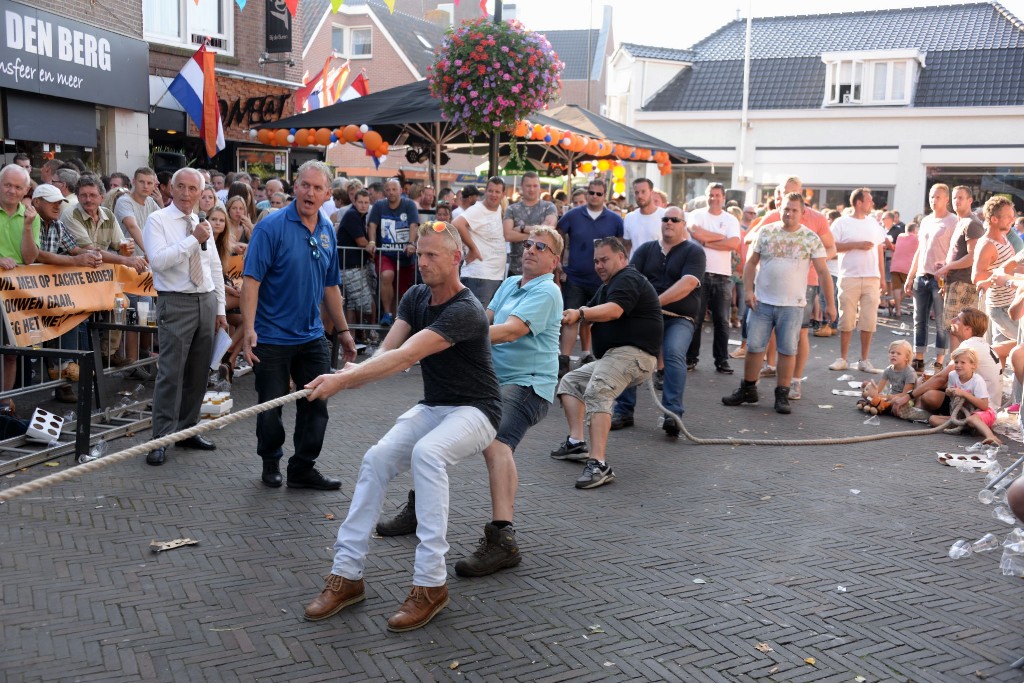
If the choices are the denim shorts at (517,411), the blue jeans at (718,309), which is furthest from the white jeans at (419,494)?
the blue jeans at (718,309)

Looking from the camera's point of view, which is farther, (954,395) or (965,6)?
(965,6)

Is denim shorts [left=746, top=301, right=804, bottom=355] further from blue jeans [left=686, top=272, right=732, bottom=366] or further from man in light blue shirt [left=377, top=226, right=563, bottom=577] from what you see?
man in light blue shirt [left=377, top=226, right=563, bottom=577]

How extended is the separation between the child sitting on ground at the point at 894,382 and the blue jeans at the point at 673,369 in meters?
2.20

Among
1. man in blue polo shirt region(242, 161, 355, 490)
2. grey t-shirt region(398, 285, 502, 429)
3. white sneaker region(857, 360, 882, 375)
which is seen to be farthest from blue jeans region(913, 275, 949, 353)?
grey t-shirt region(398, 285, 502, 429)

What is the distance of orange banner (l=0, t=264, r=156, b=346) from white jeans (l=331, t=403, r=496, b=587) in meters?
4.27

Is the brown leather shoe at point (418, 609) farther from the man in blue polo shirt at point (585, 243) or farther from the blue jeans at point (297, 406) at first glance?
the man in blue polo shirt at point (585, 243)

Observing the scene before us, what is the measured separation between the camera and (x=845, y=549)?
556 centimetres

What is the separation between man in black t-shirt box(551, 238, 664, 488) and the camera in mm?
6980

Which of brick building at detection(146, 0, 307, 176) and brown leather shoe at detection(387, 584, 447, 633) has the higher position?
brick building at detection(146, 0, 307, 176)

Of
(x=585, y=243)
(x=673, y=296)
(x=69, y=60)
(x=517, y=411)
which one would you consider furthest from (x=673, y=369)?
(x=69, y=60)

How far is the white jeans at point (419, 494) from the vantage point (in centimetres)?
443

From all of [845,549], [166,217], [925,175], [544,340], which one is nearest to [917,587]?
[845,549]

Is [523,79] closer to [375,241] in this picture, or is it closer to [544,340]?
[375,241]

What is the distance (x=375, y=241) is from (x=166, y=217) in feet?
16.2
